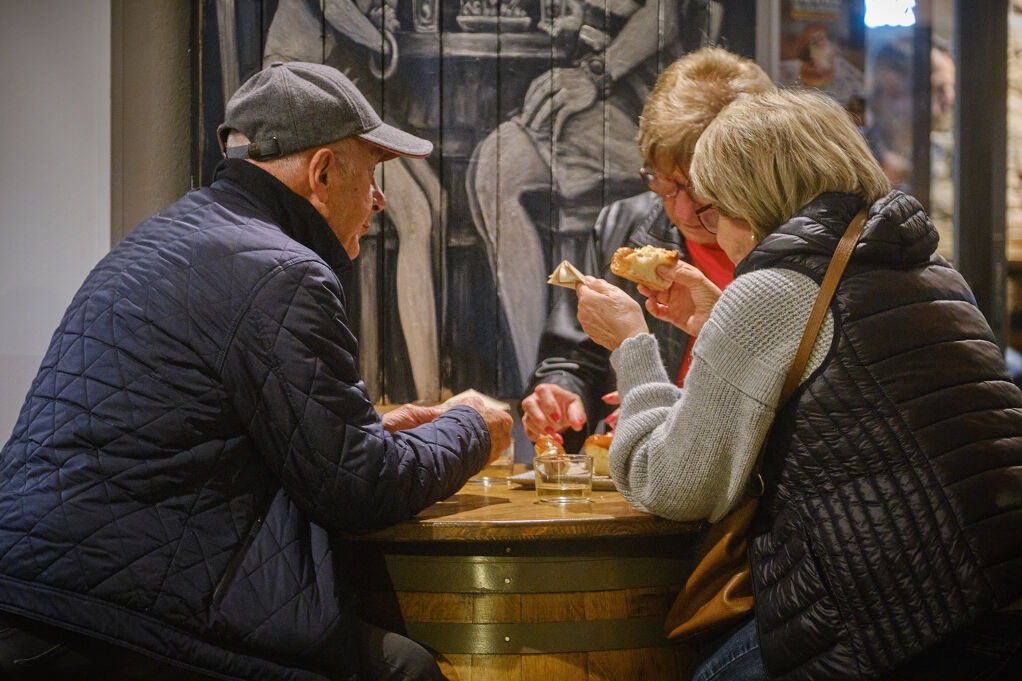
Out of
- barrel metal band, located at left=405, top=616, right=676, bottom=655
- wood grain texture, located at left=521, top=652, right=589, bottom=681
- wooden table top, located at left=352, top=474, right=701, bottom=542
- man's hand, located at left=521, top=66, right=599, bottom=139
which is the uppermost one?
man's hand, located at left=521, top=66, right=599, bottom=139

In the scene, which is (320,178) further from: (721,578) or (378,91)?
(378,91)

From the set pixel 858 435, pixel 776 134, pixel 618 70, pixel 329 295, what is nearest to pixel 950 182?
pixel 618 70

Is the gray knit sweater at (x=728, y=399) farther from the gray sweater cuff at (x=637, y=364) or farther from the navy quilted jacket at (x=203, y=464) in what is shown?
the navy quilted jacket at (x=203, y=464)

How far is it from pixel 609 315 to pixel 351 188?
0.69 metres

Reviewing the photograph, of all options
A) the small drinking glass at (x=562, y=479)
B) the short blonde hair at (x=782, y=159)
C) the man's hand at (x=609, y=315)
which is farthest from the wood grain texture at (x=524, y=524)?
the short blonde hair at (x=782, y=159)

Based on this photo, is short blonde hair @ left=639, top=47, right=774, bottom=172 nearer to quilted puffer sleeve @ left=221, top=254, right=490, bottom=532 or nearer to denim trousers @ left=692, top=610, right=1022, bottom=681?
quilted puffer sleeve @ left=221, top=254, right=490, bottom=532


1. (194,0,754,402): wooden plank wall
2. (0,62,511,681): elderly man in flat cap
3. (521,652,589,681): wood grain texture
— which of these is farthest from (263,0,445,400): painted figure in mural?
(521,652,589,681): wood grain texture

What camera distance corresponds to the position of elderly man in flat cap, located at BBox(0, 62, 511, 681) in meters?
1.56

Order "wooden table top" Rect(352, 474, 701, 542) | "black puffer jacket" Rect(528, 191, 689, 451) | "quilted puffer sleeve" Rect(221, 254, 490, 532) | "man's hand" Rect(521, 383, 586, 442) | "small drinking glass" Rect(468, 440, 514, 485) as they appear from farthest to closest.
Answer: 1. "black puffer jacket" Rect(528, 191, 689, 451)
2. "man's hand" Rect(521, 383, 586, 442)
3. "small drinking glass" Rect(468, 440, 514, 485)
4. "wooden table top" Rect(352, 474, 701, 542)
5. "quilted puffer sleeve" Rect(221, 254, 490, 532)

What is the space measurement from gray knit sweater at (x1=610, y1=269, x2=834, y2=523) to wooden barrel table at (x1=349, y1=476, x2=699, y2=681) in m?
0.17

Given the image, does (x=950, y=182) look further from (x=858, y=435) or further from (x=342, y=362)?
(x=342, y=362)

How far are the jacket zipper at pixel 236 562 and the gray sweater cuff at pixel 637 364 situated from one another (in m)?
0.80

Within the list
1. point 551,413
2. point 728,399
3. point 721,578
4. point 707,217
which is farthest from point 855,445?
point 707,217

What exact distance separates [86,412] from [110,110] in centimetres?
188
